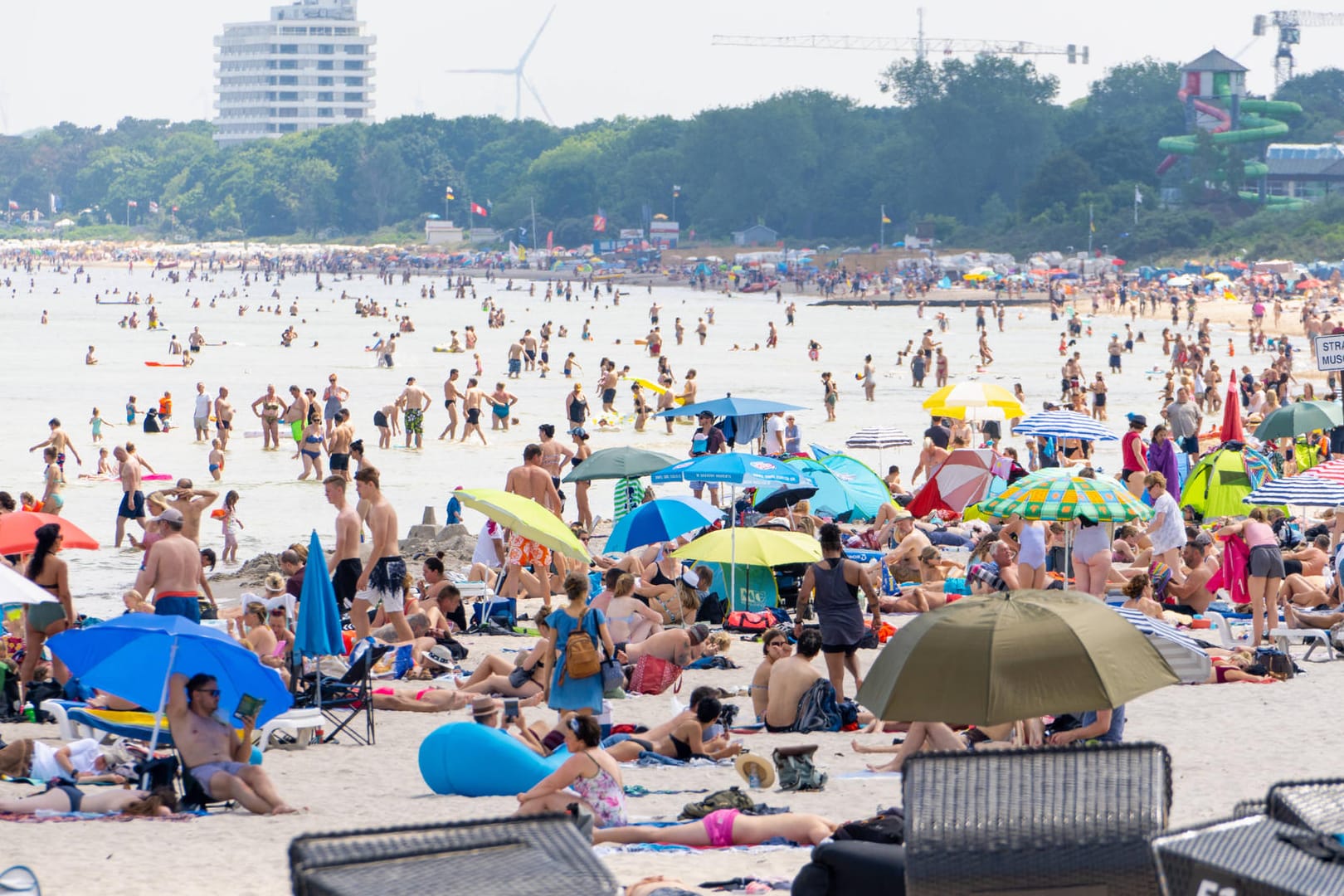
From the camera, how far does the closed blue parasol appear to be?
954 cm

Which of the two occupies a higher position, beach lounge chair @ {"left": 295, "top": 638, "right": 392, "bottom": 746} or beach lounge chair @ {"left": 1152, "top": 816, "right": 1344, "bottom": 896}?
beach lounge chair @ {"left": 1152, "top": 816, "right": 1344, "bottom": 896}

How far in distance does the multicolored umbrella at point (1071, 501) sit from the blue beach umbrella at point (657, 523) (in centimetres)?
207

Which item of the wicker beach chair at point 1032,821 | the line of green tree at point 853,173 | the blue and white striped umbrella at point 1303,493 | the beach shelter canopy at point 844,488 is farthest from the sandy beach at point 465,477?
the line of green tree at point 853,173

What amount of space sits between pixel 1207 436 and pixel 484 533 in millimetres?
12590

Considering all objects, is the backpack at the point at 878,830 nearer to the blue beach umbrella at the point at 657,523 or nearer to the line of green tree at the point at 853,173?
the blue beach umbrella at the point at 657,523

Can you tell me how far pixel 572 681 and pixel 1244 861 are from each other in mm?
5962

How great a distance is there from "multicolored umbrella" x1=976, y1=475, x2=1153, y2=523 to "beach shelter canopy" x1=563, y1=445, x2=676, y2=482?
3698 mm

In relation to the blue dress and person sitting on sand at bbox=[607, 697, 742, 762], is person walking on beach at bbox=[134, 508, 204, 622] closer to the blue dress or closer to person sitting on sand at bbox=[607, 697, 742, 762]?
the blue dress

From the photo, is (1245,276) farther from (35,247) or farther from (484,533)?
(35,247)

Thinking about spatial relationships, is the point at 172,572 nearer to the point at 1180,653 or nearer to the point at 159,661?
the point at 159,661

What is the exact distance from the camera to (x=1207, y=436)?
23109mm

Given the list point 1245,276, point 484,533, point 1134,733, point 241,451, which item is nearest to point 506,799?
point 1134,733

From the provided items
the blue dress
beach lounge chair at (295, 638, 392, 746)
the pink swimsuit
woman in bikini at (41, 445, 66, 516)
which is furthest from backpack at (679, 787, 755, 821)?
woman in bikini at (41, 445, 66, 516)

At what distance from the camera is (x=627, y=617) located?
11047 millimetres
